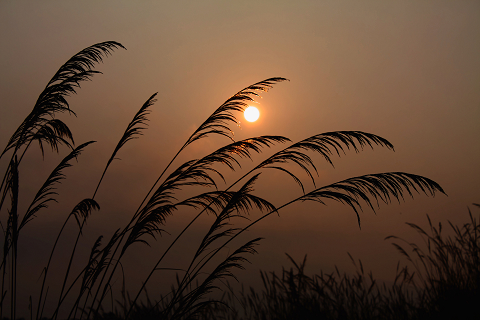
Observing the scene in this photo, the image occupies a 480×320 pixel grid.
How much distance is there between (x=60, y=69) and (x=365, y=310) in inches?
143

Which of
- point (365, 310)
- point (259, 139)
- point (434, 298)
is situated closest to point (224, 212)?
point (259, 139)

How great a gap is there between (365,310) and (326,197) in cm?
163

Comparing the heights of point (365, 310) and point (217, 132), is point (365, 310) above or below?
below

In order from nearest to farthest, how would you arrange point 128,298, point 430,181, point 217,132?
point 430,181
point 217,132
point 128,298

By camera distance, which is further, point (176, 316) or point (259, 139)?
point (259, 139)

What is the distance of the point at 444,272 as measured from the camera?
12.4 ft

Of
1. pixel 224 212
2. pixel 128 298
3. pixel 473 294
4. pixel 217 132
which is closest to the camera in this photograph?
pixel 224 212

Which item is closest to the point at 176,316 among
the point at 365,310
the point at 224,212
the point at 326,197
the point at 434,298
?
the point at 224,212

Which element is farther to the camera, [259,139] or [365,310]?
[365,310]

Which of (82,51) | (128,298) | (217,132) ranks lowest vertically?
(128,298)

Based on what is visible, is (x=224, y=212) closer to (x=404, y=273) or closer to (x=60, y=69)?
(x=60, y=69)

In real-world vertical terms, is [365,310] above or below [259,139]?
below

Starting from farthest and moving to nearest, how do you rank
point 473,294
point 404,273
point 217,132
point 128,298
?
point 404,273, point 128,298, point 473,294, point 217,132

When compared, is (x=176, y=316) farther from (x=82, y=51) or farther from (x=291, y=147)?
(x=82, y=51)
